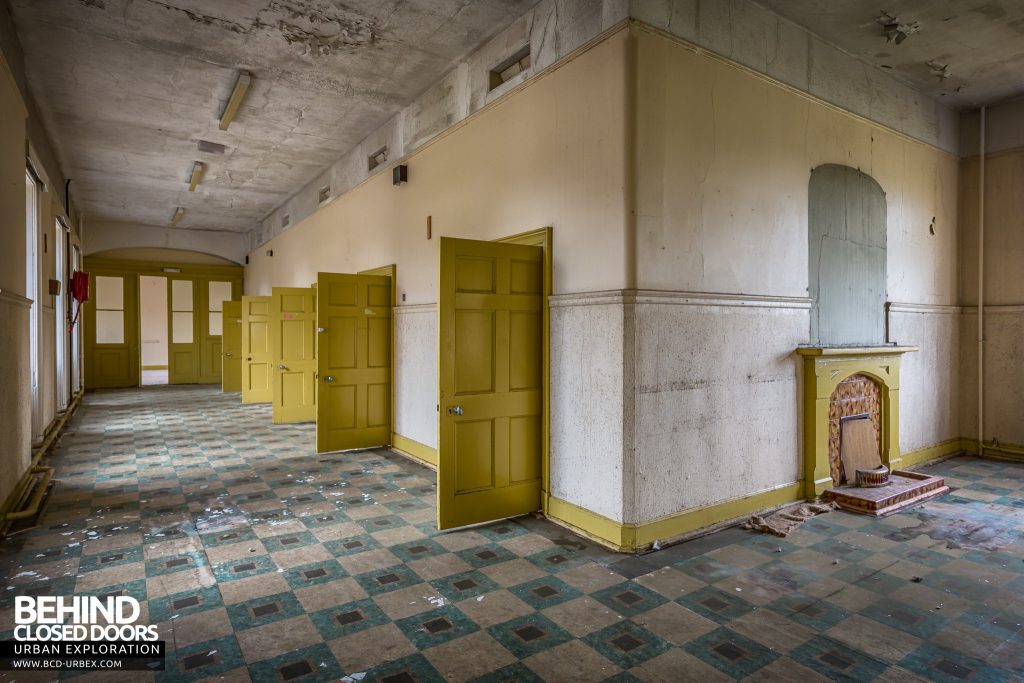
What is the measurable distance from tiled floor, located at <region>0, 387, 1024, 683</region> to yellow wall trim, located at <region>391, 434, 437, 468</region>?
85 cm

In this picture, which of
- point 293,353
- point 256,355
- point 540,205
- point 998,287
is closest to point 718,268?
point 540,205

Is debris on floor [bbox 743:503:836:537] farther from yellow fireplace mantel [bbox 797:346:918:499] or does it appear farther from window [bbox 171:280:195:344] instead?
window [bbox 171:280:195:344]

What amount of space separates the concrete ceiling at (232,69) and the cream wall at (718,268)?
170cm

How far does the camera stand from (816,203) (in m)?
5.04

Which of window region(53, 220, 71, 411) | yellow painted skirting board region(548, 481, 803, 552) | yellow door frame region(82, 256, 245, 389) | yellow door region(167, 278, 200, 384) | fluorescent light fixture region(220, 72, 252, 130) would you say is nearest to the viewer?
yellow painted skirting board region(548, 481, 803, 552)

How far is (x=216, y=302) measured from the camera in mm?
16125

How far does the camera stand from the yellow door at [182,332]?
15.4 m

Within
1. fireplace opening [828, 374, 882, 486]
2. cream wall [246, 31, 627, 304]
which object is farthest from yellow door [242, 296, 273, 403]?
fireplace opening [828, 374, 882, 486]

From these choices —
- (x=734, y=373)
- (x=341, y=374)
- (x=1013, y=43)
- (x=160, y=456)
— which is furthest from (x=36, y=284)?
(x=1013, y=43)

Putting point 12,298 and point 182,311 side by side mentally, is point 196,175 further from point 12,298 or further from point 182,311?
point 182,311

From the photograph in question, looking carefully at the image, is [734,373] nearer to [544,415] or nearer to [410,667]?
[544,415]

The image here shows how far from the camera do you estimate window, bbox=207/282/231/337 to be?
1602cm

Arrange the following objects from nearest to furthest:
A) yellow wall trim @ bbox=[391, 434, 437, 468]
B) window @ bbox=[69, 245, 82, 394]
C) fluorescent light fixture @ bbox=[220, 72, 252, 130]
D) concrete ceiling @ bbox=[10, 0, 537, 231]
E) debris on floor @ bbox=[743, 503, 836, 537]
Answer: debris on floor @ bbox=[743, 503, 836, 537]
concrete ceiling @ bbox=[10, 0, 537, 231]
fluorescent light fixture @ bbox=[220, 72, 252, 130]
yellow wall trim @ bbox=[391, 434, 437, 468]
window @ bbox=[69, 245, 82, 394]

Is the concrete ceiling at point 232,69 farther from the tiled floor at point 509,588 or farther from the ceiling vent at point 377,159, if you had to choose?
the tiled floor at point 509,588
